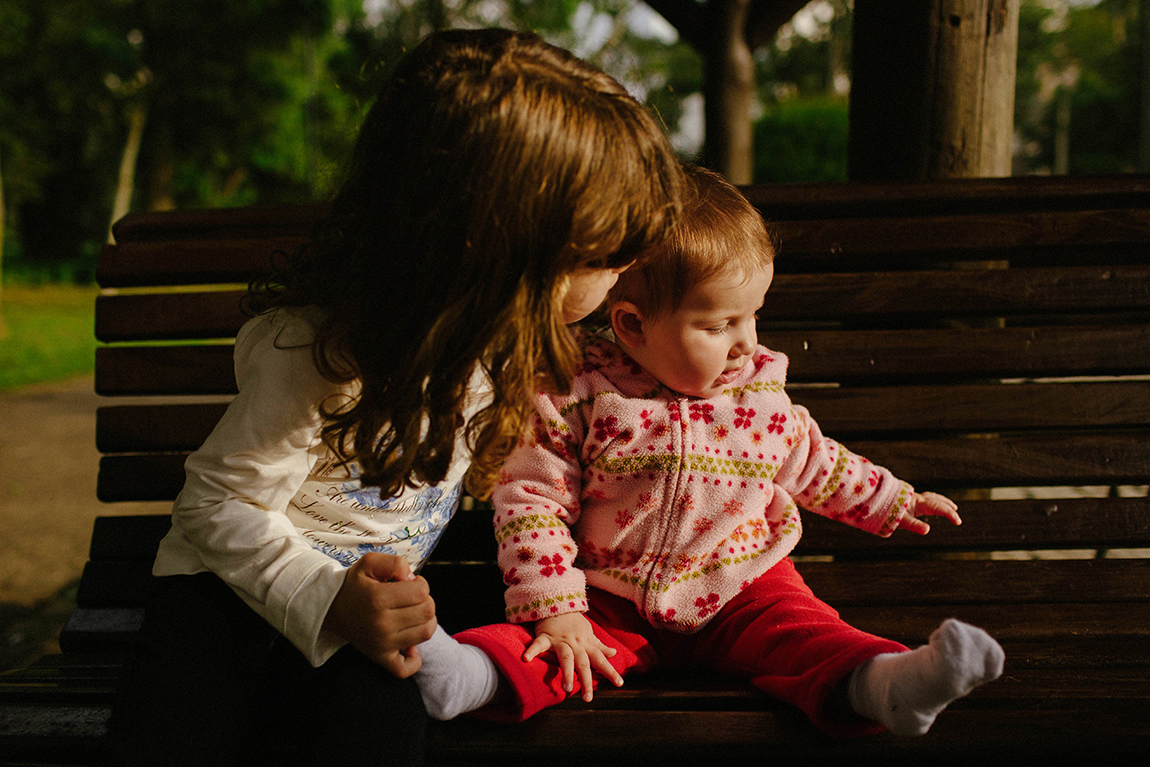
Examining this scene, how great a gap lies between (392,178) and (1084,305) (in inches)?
66.2

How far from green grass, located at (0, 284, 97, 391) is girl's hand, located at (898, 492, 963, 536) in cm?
937

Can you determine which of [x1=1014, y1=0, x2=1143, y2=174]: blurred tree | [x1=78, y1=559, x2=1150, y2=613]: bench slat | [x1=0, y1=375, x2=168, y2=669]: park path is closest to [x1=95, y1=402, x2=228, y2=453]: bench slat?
[x1=78, y1=559, x2=1150, y2=613]: bench slat

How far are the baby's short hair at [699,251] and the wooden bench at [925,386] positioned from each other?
44 centimetres

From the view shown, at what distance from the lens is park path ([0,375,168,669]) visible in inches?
130

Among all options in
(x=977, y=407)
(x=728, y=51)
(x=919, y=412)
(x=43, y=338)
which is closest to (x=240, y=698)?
(x=919, y=412)

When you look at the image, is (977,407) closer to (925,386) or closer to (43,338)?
(925,386)

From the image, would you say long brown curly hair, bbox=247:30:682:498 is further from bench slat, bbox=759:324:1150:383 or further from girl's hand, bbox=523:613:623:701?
bench slat, bbox=759:324:1150:383

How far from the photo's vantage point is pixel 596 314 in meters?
1.91

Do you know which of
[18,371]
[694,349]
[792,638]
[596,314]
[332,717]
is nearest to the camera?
[332,717]

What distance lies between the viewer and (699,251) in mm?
1675

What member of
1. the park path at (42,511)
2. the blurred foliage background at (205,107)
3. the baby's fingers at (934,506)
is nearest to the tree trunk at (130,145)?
the blurred foliage background at (205,107)

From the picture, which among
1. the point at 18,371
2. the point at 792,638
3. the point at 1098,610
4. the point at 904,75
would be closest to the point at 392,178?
the point at 792,638

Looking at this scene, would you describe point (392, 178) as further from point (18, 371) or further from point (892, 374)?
point (18, 371)

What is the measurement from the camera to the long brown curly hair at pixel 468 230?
1307 mm
